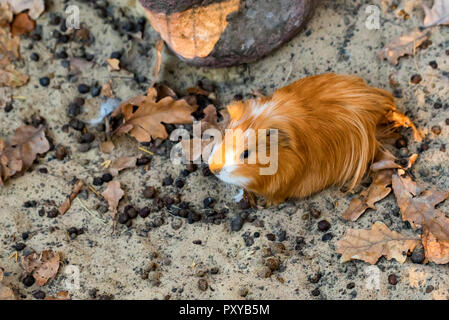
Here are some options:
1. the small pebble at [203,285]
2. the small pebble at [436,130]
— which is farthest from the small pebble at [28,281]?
the small pebble at [436,130]

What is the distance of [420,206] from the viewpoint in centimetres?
312

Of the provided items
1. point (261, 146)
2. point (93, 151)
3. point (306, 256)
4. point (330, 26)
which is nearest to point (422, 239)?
point (306, 256)

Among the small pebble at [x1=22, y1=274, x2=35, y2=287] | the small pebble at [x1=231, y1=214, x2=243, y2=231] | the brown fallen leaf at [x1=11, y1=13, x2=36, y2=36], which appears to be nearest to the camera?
the small pebble at [x1=22, y1=274, x2=35, y2=287]

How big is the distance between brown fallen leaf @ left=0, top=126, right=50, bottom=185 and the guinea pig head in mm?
1283

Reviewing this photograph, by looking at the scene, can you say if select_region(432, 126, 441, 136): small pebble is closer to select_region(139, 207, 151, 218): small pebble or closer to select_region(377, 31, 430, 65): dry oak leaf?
select_region(377, 31, 430, 65): dry oak leaf

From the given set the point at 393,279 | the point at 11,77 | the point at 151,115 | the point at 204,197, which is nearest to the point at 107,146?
the point at 151,115

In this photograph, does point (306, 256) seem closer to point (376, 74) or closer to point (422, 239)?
point (422, 239)

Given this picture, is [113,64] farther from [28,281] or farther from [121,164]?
[28,281]

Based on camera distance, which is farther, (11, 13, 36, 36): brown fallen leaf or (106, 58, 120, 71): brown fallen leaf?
(11, 13, 36, 36): brown fallen leaf

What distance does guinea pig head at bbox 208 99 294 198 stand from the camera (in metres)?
3.00

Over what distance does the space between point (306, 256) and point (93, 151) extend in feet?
5.08

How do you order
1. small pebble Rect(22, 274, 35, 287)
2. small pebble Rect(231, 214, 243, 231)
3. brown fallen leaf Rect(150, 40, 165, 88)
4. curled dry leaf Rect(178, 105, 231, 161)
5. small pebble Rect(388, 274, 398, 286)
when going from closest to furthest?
small pebble Rect(388, 274, 398, 286), small pebble Rect(22, 274, 35, 287), small pebble Rect(231, 214, 243, 231), curled dry leaf Rect(178, 105, 231, 161), brown fallen leaf Rect(150, 40, 165, 88)

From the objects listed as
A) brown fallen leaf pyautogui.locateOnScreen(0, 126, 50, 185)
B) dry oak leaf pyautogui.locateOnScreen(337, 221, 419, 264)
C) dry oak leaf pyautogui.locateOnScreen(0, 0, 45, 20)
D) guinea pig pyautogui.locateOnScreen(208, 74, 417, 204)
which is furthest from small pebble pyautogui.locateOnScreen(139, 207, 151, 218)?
dry oak leaf pyautogui.locateOnScreen(0, 0, 45, 20)

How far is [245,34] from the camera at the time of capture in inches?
141
